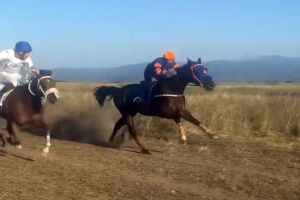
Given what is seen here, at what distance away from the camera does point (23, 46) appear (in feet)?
38.9

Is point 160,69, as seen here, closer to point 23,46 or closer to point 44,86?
point 44,86

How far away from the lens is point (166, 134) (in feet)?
48.2

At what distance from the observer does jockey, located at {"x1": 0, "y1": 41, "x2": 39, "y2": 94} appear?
11938mm

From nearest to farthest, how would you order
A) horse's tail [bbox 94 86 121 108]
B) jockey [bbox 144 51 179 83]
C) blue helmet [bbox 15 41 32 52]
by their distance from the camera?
blue helmet [bbox 15 41 32 52] → jockey [bbox 144 51 179 83] → horse's tail [bbox 94 86 121 108]

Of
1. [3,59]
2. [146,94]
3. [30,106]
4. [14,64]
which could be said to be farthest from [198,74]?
[3,59]

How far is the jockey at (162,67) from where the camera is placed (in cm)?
1292

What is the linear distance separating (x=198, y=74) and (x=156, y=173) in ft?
11.7

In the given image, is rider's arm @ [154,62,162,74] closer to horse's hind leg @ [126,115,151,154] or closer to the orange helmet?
the orange helmet

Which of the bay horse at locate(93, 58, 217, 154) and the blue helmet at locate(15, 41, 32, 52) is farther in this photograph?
the bay horse at locate(93, 58, 217, 154)

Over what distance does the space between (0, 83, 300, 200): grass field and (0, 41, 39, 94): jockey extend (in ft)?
5.55

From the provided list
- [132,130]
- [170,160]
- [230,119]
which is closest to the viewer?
[170,160]

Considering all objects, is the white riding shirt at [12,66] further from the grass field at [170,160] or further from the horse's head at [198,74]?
the horse's head at [198,74]

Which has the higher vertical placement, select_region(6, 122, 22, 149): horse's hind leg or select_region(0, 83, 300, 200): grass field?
select_region(6, 122, 22, 149): horse's hind leg

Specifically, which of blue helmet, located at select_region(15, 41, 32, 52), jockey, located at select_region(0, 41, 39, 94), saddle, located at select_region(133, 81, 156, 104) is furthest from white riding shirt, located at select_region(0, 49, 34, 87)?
saddle, located at select_region(133, 81, 156, 104)
